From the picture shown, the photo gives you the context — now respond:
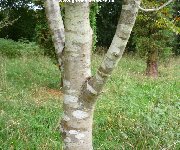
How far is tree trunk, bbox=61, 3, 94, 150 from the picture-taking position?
8.96 ft

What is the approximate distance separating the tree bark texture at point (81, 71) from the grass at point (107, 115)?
182cm

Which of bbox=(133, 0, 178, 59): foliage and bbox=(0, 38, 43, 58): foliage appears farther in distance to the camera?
bbox=(0, 38, 43, 58): foliage

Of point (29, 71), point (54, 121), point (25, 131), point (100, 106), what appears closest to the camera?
point (25, 131)

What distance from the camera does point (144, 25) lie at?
45.3ft

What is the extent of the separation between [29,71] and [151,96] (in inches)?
163

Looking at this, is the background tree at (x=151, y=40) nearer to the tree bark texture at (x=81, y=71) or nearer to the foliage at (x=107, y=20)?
the foliage at (x=107, y=20)

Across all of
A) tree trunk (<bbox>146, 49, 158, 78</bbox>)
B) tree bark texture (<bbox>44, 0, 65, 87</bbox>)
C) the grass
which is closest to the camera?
tree bark texture (<bbox>44, 0, 65, 87</bbox>)

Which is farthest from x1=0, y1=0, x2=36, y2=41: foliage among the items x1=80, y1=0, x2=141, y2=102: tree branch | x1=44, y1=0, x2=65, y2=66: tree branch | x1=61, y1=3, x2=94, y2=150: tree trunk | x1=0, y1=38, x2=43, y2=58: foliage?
x1=80, y1=0, x2=141, y2=102: tree branch

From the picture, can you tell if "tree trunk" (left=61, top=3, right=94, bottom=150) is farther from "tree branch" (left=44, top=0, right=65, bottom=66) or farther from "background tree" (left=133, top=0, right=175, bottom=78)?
"background tree" (left=133, top=0, right=175, bottom=78)

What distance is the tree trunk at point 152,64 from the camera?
Result: 13742 millimetres

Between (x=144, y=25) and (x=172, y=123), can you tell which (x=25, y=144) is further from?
(x=144, y=25)

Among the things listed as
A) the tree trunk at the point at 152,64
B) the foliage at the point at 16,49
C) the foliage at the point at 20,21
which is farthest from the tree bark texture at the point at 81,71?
the foliage at the point at 20,21

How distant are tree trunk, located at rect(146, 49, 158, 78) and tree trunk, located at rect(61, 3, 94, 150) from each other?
10895 mm

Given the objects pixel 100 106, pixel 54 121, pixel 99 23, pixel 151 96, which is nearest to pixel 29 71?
pixel 151 96
